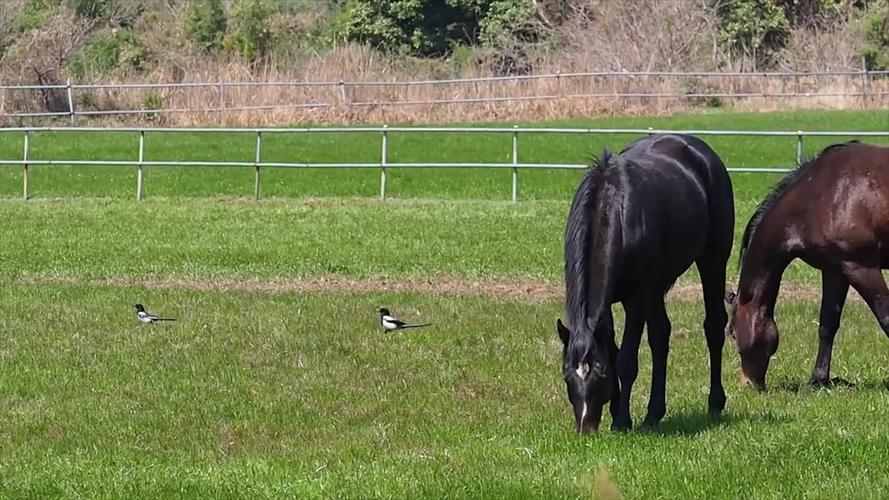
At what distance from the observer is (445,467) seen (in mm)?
6832

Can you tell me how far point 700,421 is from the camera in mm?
8344

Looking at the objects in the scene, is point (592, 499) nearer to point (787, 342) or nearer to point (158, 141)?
point (787, 342)

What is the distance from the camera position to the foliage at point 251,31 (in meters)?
52.1

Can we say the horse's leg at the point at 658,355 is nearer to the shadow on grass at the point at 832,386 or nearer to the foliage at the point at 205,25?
the shadow on grass at the point at 832,386

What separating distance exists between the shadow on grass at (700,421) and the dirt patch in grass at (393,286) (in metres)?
5.56

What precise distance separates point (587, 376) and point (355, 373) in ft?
11.4

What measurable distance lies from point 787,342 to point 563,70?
123 feet

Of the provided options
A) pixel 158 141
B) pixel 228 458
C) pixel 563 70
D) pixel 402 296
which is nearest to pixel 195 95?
pixel 158 141

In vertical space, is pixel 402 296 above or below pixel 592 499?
below

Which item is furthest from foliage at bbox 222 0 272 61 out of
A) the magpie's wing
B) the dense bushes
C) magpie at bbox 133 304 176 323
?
the magpie's wing

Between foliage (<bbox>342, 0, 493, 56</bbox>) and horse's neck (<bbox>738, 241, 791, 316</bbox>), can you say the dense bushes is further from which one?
horse's neck (<bbox>738, 241, 791, 316</bbox>)

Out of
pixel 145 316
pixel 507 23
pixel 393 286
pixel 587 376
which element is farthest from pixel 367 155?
pixel 587 376

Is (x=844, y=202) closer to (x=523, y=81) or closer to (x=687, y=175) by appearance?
(x=687, y=175)

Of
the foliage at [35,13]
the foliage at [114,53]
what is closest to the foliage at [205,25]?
the foliage at [114,53]
